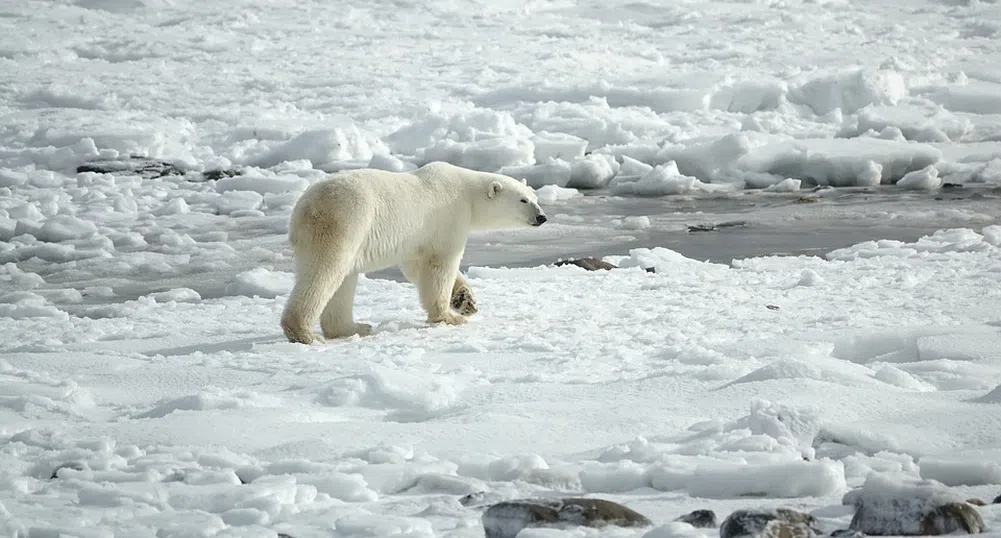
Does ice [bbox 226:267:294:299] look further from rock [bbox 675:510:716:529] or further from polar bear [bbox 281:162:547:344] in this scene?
rock [bbox 675:510:716:529]

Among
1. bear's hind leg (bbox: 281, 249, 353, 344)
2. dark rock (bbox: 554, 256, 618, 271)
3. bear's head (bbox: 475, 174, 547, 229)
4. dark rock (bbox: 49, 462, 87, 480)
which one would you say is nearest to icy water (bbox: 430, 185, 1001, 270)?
dark rock (bbox: 554, 256, 618, 271)

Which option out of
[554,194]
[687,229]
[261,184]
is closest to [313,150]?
[261,184]

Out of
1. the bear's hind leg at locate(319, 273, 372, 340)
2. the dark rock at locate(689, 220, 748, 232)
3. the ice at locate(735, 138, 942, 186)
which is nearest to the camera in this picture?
the bear's hind leg at locate(319, 273, 372, 340)

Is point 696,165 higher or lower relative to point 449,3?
lower

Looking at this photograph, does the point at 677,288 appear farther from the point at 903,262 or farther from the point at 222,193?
the point at 222,193

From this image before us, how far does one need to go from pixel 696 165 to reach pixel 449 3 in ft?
41.1

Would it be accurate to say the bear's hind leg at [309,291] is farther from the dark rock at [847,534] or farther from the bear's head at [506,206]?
the dark rock at [847,534]

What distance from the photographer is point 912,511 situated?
7.83ft

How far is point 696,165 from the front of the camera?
548 inches

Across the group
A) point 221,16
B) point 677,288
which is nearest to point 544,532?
point 677,288

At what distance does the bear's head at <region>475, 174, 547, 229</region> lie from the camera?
612cm

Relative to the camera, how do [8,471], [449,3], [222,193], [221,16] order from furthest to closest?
[449,3], [221,16], [222,193], [8,471]

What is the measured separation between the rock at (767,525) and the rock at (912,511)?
0.12 m

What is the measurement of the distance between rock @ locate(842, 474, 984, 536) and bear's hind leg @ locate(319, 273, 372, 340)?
351 centimetres
